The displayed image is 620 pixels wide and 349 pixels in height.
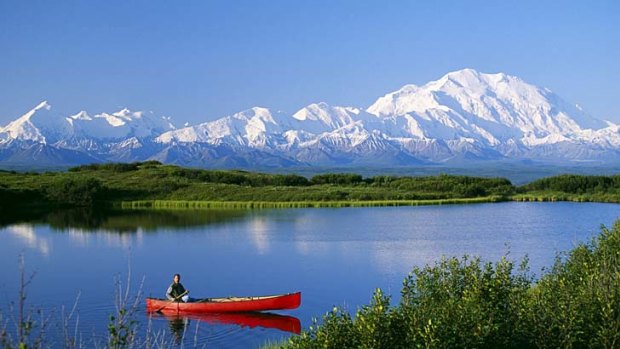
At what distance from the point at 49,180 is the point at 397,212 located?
138 feet

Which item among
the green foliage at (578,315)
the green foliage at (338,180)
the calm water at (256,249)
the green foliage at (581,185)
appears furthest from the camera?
the green foliage at (338,180)

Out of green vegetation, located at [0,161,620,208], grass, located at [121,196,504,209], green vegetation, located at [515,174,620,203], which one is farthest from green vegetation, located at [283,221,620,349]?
green vegetation, located at [515,174,620,203]

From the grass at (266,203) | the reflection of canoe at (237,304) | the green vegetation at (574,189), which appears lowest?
the reflection of canoe at (237,304)

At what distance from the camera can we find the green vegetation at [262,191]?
79.9 m

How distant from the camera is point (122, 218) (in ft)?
212

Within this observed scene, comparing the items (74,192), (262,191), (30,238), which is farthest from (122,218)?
(262,191)

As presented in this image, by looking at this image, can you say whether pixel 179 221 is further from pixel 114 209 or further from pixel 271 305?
pixel 271 305

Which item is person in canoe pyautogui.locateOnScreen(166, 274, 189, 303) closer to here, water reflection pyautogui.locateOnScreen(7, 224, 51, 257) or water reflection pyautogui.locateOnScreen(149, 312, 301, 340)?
water reflection pyautogui.locateOnScreen(149, 312, 301, 340)

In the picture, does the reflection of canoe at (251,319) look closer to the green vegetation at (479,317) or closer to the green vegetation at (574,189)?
the green vegetation at (479,317)

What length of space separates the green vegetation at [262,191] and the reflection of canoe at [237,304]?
5261cm

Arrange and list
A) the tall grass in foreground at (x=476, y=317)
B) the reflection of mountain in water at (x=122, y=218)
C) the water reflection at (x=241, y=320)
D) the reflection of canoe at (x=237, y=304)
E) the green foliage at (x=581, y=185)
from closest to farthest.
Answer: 1. the tall grass in foreground at (x=476, y=317)
2. the water reflection at (x=241, y=320)
3. the reflection of canoe at (x=237, y=304)
4. the reflection of mountain in water at (x=122, y=218)
5. the green foliage at (x=581, y=185)

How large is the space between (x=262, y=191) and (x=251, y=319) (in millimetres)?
61921

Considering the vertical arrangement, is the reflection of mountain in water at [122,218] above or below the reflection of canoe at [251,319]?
above

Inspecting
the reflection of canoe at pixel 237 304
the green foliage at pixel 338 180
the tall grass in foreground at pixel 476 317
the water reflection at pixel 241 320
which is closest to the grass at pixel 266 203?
the green foliage at pixel 338 180
